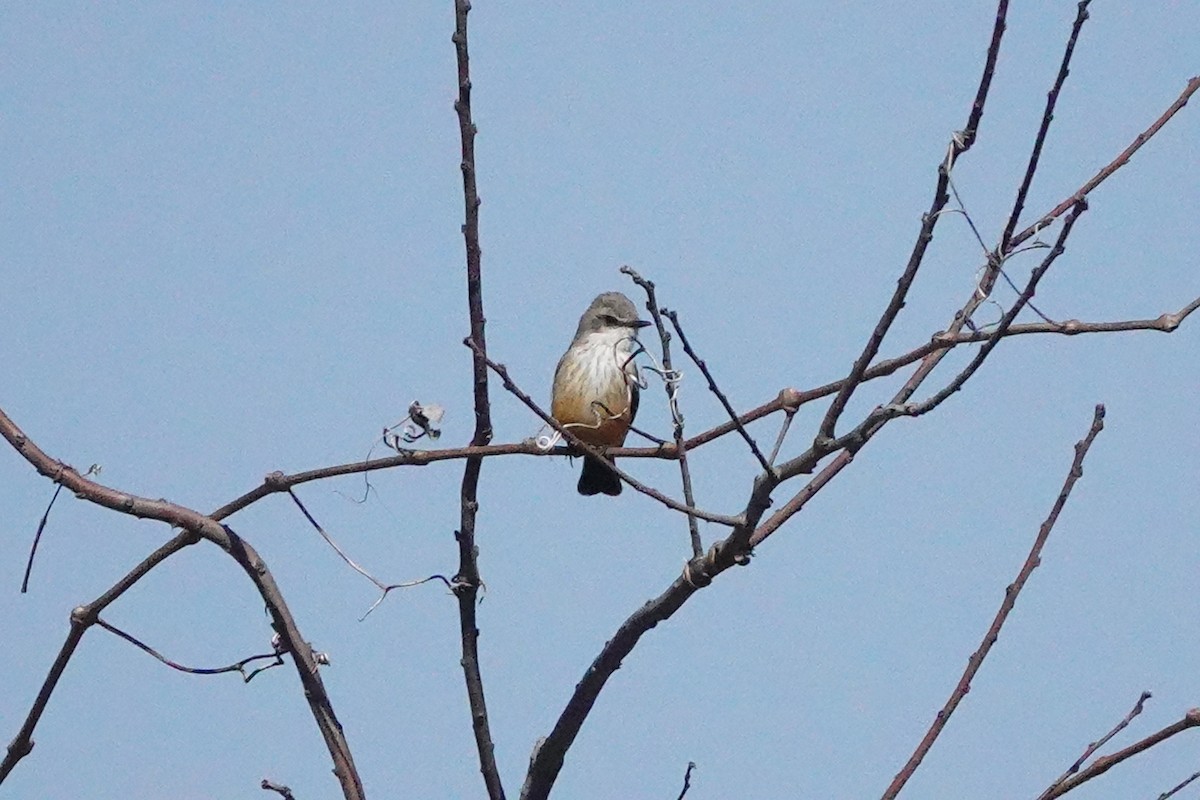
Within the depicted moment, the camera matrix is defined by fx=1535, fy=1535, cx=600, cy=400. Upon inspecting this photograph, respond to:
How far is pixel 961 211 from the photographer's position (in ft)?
9.05

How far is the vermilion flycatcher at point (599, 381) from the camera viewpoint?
6457 millimetres

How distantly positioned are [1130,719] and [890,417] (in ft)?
3.21

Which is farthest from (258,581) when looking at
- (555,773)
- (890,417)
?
(890,417)

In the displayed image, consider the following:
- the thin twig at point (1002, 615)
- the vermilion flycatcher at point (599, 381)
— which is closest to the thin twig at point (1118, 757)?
the thin twig at point (1002, 615)

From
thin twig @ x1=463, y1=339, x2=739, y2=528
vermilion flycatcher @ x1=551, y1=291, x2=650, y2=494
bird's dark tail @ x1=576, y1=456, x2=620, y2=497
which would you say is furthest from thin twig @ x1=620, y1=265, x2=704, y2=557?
bird's dark tail @ x1=576, y1=456, x2=620, y2=497

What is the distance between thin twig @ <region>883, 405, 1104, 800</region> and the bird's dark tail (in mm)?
Answer: 4030

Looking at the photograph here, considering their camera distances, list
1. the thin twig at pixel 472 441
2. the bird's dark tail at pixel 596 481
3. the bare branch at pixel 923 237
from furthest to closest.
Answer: the bird's dark tail at pixel 596 481 < the thin twig at pixel 472 441 < the bare branch at pixel 923 237

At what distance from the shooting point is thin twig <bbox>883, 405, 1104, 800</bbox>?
9.91 feet

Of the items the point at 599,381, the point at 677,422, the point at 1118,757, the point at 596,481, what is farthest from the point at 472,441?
the point at 596,481

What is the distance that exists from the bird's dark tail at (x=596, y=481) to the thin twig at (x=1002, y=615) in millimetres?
4030

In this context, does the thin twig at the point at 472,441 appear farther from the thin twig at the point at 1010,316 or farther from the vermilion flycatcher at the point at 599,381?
the vermilion flycatcher at the point at 599,381

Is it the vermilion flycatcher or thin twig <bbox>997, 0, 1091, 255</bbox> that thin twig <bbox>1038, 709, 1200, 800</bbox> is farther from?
the vermilion flycatcher

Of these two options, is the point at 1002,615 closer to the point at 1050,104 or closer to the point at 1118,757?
the point at 1118,757

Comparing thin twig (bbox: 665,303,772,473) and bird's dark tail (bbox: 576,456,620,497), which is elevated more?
bird's dark tail (bbox: 576,456,620,497)
